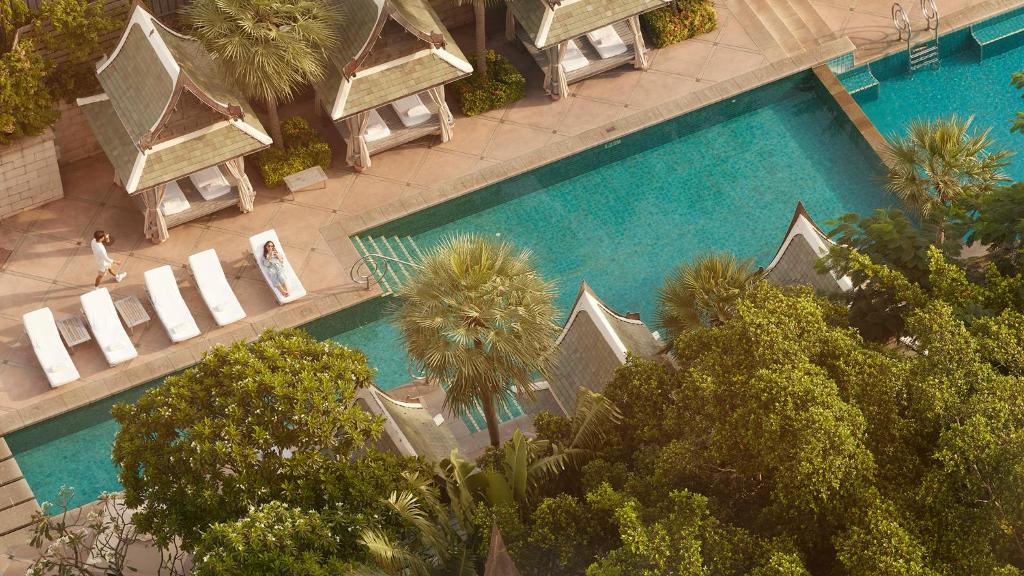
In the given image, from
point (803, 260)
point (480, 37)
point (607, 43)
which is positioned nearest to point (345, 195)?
point (480, 37)

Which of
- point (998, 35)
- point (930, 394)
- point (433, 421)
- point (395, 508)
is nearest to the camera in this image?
point (930, 394)

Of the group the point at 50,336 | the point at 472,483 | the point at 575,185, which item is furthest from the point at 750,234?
the point at 50,336

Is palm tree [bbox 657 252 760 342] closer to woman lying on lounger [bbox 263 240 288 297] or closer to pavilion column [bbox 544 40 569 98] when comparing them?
pavilion column [bbox 544 40 569 98]

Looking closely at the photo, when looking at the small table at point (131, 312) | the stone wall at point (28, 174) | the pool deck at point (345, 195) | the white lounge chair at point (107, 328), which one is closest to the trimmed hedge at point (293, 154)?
the pool deck at point (345, 195)

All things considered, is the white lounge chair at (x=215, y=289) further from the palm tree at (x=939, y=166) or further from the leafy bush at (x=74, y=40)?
the palm tree at (x=939, y=166)

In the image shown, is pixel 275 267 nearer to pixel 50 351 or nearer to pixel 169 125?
pixel 169 125

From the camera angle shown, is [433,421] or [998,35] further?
[998,35]

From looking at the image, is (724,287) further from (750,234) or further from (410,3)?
(410,3)

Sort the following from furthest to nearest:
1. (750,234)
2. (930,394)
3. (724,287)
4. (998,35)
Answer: (998,35)
(750,234)
(724,287)
(930,394)
